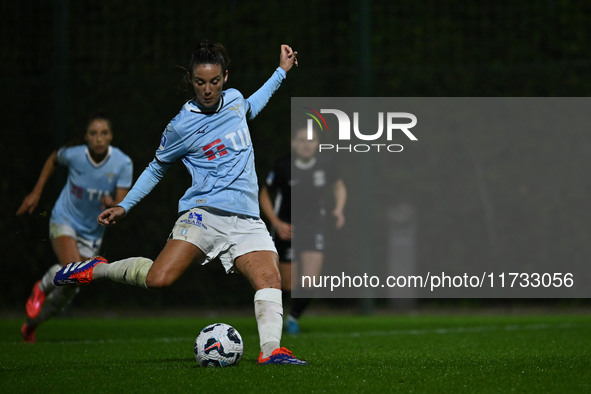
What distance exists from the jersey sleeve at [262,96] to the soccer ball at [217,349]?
133cm

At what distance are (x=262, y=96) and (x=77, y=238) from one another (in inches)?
125

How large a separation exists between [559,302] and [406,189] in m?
2.29

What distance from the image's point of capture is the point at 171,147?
5773mm

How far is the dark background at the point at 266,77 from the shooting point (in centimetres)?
1213

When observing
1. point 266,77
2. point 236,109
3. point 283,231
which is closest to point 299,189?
point 283,231

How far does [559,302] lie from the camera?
11.9 m

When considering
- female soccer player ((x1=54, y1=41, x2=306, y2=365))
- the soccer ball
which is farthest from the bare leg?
the soccer ball

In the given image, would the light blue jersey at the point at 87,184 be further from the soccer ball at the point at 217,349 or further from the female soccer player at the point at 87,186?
the soccer ball at the point at 217,349

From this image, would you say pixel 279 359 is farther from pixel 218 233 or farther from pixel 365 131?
pixel 365 131

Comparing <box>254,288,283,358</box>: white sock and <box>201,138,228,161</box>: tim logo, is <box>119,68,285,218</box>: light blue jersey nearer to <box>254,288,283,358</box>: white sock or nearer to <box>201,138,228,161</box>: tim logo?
<box>201,138,228,161</box>: tim logo

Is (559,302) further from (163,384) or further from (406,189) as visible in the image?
(163,384)

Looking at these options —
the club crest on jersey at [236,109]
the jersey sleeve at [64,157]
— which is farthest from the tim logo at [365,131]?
the club crest on jersey at [236,109]

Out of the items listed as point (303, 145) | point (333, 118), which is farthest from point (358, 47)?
point (303, 145)

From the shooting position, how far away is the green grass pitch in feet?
15.9
